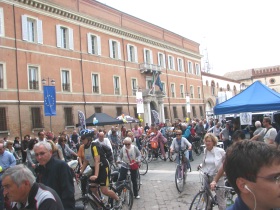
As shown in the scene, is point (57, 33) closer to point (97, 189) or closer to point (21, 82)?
point (21, 82)

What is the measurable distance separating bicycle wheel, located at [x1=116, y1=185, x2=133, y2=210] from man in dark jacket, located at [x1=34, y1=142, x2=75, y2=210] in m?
2.90

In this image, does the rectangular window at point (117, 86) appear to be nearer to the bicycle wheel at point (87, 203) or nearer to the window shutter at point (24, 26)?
the window shutter at point (24, 26)

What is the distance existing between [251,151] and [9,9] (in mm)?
24400

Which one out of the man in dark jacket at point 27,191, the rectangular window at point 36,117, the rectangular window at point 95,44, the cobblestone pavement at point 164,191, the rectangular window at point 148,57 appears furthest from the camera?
the rectangular window at point 148,57

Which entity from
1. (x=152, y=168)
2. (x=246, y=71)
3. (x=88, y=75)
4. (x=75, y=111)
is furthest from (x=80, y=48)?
(x=246, y=71)

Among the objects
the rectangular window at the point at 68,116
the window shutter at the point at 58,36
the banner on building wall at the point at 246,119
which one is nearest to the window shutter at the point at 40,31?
the window shutter at the point at 58,36

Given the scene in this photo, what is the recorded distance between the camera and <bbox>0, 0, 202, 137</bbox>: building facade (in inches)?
882

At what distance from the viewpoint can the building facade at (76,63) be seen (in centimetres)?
2241

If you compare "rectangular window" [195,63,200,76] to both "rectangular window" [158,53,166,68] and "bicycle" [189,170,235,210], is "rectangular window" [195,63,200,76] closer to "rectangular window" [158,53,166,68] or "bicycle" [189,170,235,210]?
"rectangular window" [158,53,166,68]

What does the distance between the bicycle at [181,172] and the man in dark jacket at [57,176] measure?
16.9 feet

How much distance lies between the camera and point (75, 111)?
27.0m

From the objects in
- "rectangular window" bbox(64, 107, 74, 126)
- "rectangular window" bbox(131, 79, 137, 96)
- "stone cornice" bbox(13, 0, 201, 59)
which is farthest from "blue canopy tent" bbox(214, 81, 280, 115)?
"rectangular window" bbox(131, 79, 137, 96)

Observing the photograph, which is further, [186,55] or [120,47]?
[186,55]

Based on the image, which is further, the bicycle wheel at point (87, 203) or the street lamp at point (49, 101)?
the street lamp at point (49, 101)
